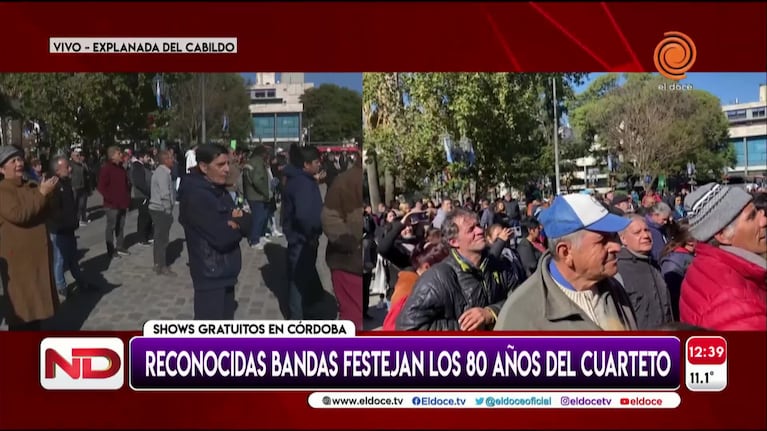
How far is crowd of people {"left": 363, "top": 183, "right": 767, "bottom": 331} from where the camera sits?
3.50 m

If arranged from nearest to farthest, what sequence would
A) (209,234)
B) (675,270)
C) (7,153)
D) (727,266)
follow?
(727,266), (7,153), (209,234), (675,270)

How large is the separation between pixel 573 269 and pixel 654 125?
4.43ft

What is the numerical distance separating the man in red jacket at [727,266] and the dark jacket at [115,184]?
310cm

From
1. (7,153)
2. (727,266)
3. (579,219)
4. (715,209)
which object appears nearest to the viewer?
(579,219)

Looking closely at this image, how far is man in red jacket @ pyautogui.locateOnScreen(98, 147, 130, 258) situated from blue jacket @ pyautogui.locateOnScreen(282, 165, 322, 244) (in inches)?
34.6

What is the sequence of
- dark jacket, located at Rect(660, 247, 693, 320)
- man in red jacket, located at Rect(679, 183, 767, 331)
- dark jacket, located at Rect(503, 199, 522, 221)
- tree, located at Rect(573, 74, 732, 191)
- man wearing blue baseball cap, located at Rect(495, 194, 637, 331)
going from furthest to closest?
dark jacket, located at Rect(503, 199, 522, 221), dark jacket, located at Rect(660, 247, 693, 320), tree, located at Rect(573, 74, 732, 191), man in red jacket, located at Rect(679, 183, 767, 331), man wearing blue baseball cap, located at Rect(495, 194, 637, 331)

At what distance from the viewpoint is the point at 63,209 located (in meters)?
4.12

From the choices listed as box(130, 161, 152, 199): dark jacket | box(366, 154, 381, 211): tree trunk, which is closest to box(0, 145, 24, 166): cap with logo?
box(130, 161, 152, 199): dark jacket

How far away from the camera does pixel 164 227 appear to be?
13.5ft

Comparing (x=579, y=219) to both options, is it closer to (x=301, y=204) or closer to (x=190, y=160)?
(x=301, y=204)

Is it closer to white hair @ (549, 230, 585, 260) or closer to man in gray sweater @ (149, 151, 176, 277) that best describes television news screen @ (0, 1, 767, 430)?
man in gray sweater @ (149, 151, 176, 277)

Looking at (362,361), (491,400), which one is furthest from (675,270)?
(362,361)

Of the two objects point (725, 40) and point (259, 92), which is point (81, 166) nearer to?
point (259, 92)

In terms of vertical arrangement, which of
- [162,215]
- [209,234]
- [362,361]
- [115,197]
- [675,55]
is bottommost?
[362,361]
